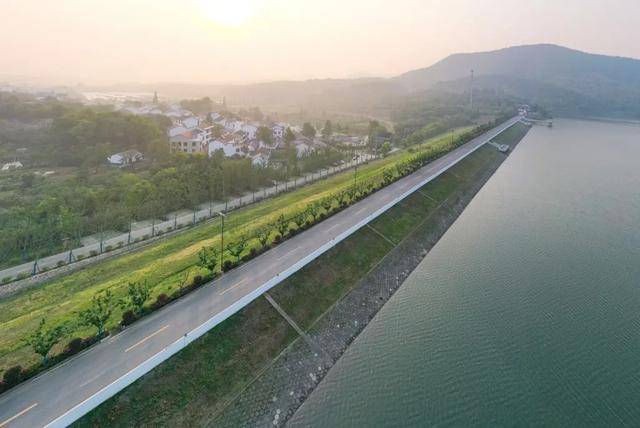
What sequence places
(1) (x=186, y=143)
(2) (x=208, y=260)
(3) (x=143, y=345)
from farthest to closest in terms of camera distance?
(1) (x=186, y=143)
(2) (x=208, y=260)
(3) (x=143, y=345)

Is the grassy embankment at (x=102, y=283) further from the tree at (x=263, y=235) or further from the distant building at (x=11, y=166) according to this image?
the distant building at (x=11, y=166)

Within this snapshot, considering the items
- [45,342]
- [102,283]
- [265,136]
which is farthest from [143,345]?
[265,136]

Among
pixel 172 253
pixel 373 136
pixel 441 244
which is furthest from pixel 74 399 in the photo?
pixel 373 136

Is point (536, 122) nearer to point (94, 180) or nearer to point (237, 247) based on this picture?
point (237, 247)

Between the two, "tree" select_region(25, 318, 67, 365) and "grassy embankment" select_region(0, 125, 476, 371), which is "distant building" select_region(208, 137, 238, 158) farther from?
"tree" select_region(25, 318, 67, 365)

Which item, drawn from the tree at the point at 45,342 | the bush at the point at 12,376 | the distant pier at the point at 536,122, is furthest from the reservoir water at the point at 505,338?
the distant pier at the point at 536,122

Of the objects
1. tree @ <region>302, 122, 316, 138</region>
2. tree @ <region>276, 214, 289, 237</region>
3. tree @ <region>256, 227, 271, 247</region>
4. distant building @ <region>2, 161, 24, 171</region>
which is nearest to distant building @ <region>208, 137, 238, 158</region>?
distant building @ <region>2, 161, 24, 171</region>

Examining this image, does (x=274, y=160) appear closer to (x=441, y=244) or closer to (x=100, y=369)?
(x=441, y=244)
